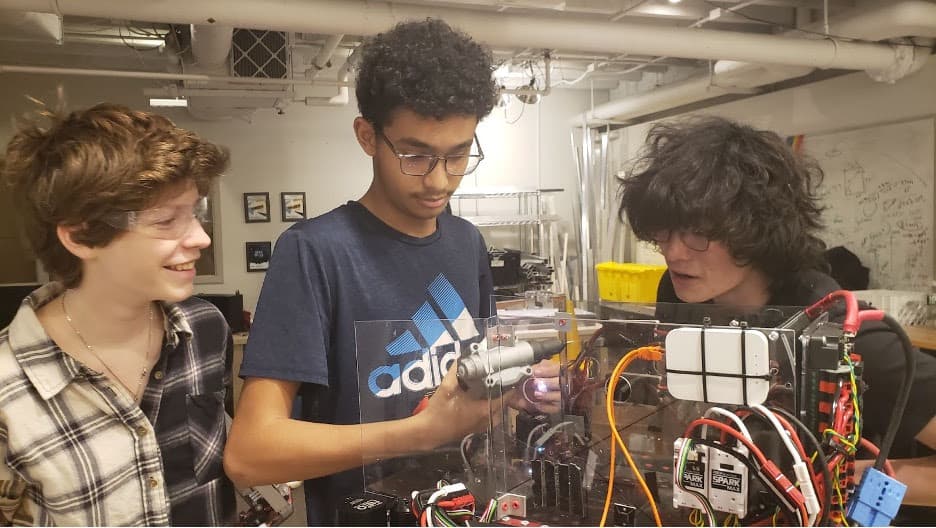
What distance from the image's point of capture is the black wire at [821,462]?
0.75 metres

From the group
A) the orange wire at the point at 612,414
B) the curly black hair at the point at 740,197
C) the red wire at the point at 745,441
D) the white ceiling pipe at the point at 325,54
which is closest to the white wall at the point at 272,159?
the white ceiling pipe at the point at 325,54

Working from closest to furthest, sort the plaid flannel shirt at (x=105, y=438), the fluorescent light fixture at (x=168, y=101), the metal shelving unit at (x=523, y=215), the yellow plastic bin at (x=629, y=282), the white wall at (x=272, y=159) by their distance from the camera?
the plaid flannel shirt at (x=105, y=438)
the fluorescent light fixture at (x=168, y=101)
the yellow plastic bin at (x=629, y=282)
the white wall at (x=272, y=159)
the metal shelving unit at (x=523, y=215)

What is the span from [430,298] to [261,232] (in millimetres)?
4298

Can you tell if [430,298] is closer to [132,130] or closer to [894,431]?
[132,130]

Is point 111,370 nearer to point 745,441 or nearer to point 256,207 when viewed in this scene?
point 745,441

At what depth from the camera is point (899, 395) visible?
2.77 ft

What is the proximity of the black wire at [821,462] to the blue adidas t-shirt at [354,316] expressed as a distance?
0.42 metres

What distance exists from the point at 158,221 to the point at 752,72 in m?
3.80

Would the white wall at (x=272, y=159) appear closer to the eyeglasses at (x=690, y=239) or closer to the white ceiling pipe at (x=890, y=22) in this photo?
the white ceiling pipe at (x=890, y=22)

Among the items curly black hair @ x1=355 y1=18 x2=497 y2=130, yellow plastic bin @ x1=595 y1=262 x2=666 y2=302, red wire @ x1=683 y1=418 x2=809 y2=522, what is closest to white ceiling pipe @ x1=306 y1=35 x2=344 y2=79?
yellow plastic bin @ x1=595 y1=262 x2=666 y2=302

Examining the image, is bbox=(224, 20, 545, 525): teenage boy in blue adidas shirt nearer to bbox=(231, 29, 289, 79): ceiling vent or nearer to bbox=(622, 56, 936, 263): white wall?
bbox=(622, 56, 936, 263): white wall

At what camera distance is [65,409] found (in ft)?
3.64

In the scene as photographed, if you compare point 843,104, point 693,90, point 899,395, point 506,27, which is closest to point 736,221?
point 899,395

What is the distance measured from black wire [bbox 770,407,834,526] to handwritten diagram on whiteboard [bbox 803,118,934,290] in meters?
3.28
